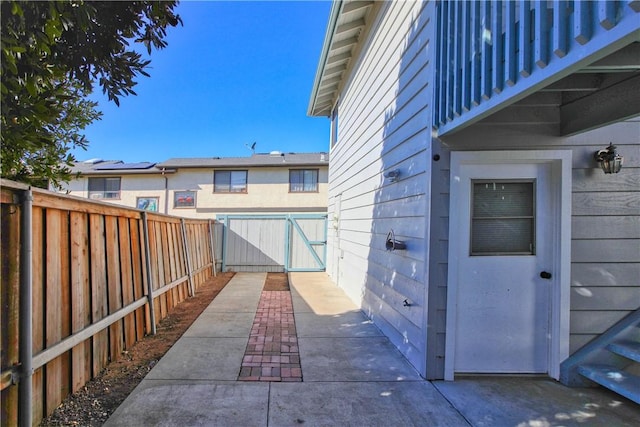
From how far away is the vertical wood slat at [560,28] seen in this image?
5.63 ft

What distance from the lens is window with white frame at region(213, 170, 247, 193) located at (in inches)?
650

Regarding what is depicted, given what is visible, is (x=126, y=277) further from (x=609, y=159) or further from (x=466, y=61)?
(x=609, y=159)

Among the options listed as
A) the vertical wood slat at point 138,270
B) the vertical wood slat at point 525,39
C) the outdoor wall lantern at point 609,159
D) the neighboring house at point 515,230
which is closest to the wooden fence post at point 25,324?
Answer: the vertical wood slat at point 138,270

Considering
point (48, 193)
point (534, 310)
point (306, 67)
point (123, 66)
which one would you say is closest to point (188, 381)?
point (48, 193)

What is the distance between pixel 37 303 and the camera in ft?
7.39

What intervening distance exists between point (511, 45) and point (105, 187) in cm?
1905

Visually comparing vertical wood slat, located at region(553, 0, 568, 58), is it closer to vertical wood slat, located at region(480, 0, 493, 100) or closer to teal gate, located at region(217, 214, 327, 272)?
vertical wood slat, located at region(480, 0, 493, 100)

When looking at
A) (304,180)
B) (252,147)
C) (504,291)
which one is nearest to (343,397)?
(504,291)

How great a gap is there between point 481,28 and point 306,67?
10629mm

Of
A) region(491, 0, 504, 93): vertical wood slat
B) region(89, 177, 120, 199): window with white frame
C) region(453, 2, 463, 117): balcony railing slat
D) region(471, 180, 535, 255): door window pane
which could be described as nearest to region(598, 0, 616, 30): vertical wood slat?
region(491, 0, 504, 93): vertical wood slat

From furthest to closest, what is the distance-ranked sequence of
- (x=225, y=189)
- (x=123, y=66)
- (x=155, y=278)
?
(x=225, y=189) → (x=155, y=278) → (x=123, y=66)

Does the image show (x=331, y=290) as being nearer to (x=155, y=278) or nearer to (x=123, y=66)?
(x=155, y=278)

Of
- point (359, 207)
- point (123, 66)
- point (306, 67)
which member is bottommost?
point (359, 207)

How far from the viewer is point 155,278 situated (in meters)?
4.69
